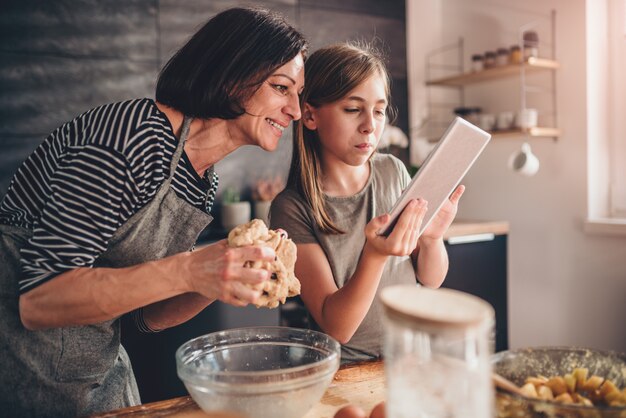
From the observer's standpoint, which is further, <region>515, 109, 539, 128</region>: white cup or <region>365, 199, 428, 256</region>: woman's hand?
<region>515, 109, 539, 128</region>: white cup

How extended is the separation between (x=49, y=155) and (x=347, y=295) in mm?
640

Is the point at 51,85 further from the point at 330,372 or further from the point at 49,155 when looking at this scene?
the point at 330,372

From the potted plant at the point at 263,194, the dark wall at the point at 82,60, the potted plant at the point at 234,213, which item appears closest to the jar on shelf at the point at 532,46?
the dark wall at the point at 82,60

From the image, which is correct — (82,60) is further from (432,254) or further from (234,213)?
(432,254)

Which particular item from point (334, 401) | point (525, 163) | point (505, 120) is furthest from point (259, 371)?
point (505, 120)

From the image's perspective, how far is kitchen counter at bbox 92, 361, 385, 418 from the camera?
0.83m

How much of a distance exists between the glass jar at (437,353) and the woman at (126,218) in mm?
311

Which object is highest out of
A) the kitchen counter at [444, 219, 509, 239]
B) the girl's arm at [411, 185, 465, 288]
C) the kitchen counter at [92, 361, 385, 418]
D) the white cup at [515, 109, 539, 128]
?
the white cup at [515, 109, 539, 128]

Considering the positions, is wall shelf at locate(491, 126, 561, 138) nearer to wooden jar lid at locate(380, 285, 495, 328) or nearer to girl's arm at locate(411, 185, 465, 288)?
girl's arm at locate(411, 185, 465, 288)

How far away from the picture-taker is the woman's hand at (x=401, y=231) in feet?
3.29

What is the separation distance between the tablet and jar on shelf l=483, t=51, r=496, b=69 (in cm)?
234

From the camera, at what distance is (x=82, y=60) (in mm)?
2615

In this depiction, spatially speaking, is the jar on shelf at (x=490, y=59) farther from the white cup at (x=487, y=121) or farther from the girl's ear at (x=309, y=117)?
the girl's ear at (x=309, y=117)

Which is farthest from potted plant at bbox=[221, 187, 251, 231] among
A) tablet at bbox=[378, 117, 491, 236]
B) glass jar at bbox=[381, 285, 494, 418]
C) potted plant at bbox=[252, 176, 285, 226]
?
glass jar at bbox=[381, 285, 494, 418]
